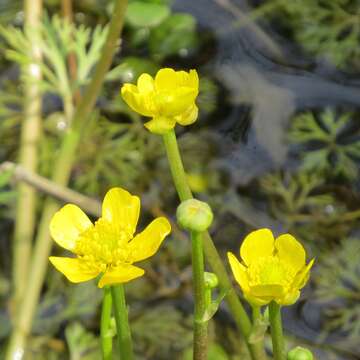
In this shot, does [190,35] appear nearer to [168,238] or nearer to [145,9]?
[145,9]

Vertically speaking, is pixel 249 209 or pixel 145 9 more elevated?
pixel 145 9

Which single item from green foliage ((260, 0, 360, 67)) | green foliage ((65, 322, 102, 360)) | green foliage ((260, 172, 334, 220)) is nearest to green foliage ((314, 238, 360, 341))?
green foliage ((260, 172, 334, 220))

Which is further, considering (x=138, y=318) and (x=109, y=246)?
(x=138, y=318)

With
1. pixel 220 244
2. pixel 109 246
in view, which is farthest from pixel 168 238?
pixel 109 246

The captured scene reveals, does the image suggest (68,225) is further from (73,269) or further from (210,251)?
(210,251)

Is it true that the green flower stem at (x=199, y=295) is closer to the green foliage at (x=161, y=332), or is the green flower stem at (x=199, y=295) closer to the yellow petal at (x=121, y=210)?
the yellow petal at (x=121, y=210)

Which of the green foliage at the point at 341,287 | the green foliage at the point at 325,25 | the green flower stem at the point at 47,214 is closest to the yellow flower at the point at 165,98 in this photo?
the green flower stem at the point at 47,214

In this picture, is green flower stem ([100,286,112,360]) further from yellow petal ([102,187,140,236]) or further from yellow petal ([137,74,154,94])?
yellow petal ([137,74,154,94])
